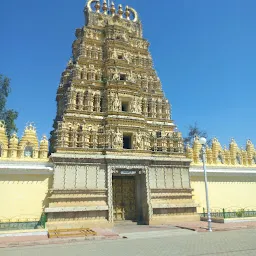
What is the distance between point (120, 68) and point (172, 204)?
13.1 metres

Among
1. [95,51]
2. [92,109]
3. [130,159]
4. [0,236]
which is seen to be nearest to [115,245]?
[0,236]

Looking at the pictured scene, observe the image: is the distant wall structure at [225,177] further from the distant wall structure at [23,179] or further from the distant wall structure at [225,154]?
the distant wall structure at [23,179]

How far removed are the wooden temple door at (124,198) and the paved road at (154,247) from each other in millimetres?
7255

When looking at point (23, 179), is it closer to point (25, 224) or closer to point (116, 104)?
point (25, 224)

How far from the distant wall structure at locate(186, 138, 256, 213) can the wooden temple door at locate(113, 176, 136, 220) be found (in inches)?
225

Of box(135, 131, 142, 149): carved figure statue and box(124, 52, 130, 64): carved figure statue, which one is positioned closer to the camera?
box(135, 131, 142, 149): carved figure statue

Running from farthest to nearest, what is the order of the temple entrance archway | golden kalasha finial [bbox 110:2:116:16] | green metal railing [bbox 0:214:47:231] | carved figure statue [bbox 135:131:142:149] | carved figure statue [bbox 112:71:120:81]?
golden kalasha finial [bbox 110:2:116:16] → carved figure statue [bbox 112:71:120:81] → carved figure statue [bbox 135:131:142:149] → the temple entrance archway → green metal railing [bbox 0:214:47:231]

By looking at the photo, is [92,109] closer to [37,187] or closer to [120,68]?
[120,68]

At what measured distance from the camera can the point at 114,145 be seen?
2097 cm

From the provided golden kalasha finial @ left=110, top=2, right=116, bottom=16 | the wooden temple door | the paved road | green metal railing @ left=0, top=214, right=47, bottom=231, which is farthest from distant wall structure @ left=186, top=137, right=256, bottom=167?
golden kalasha finial @ left=110, top=2, right=116, bottom=16

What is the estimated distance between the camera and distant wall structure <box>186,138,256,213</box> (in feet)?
77.8

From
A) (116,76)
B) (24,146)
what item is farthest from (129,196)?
(116,76)

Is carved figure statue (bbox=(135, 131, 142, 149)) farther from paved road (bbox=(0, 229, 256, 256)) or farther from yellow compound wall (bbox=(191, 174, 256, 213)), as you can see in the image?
paved road (bbox=(0, 229, 256, 256))

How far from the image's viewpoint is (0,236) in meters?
13.9
